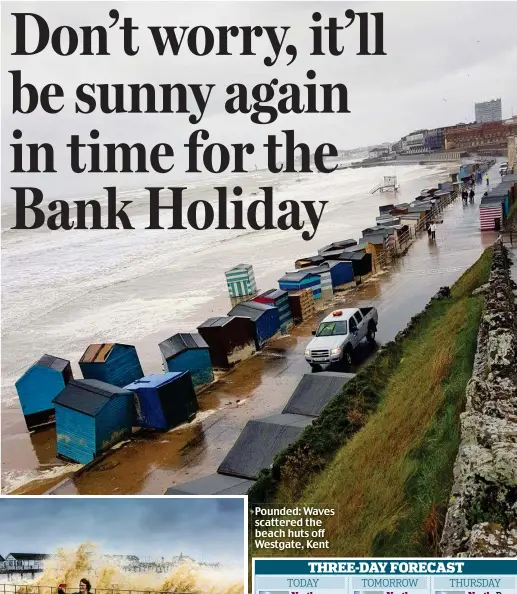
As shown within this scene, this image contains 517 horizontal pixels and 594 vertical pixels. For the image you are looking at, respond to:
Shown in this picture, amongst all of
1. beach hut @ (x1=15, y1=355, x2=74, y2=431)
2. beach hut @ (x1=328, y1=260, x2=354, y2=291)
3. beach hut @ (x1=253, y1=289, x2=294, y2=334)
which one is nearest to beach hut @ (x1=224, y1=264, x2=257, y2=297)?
beach hut @ (x1=328, y1=260, x2=354, y2=291)

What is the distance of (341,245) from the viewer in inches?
1160

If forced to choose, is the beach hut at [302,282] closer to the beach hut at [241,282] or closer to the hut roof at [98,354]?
the beach hut at [241,282]

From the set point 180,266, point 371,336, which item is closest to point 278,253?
point 180,266

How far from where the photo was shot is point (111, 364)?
1415 centimetres

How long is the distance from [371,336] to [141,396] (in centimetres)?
679

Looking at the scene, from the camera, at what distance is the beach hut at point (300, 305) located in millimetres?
19938

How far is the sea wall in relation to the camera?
4297mm

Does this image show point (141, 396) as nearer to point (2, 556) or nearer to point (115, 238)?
point (2, 556)

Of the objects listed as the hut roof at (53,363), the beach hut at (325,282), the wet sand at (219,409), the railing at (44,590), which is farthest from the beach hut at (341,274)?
the railing at (44,590)

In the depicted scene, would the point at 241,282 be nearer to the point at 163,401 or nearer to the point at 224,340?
Result: the point at 224,340

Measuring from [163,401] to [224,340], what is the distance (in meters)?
4.12

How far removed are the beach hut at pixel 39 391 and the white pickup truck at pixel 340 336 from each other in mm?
5776

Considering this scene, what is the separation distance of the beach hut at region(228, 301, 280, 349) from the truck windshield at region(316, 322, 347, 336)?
7.56ft

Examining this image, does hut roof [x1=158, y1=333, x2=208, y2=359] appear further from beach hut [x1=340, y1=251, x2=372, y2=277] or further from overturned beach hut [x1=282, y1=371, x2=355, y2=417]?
beach hut [x1=340, y1=251, x2=372, y2=277]
